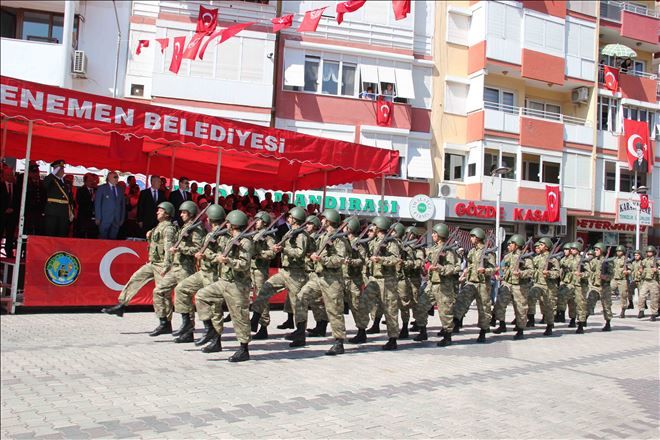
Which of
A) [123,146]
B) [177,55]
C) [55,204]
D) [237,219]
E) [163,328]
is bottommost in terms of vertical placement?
[163,328]

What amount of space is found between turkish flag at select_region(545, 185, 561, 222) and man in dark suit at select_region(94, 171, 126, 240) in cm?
2099

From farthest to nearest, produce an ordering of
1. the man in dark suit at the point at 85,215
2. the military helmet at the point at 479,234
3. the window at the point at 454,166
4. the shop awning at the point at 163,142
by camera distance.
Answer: the window at the point at 454,166 → the military helmet at the point at 479,234 → the man in dark suit at the point at 85,215 → the shop awning at the point at 163,142

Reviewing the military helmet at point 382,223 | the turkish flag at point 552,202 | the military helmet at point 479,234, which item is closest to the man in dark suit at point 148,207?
the military helmet at point 382,223

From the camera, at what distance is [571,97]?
29703 mm

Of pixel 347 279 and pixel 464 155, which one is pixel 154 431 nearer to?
pixel 347 279

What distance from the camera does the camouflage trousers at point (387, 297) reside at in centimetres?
909

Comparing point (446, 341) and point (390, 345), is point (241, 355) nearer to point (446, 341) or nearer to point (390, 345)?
point (390, 345)

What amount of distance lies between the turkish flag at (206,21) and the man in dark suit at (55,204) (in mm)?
9544

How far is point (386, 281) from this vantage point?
9320 millimetres

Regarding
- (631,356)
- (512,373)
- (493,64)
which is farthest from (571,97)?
(512,373)

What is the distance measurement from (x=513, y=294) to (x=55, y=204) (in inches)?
342

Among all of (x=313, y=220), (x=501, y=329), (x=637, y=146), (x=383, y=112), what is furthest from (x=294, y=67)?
(x=637, y=146)

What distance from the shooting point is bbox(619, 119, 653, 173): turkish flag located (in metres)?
29.8

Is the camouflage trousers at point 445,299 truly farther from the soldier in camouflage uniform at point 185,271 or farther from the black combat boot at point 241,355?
the soldier in camouflage uniform at point 185,271
